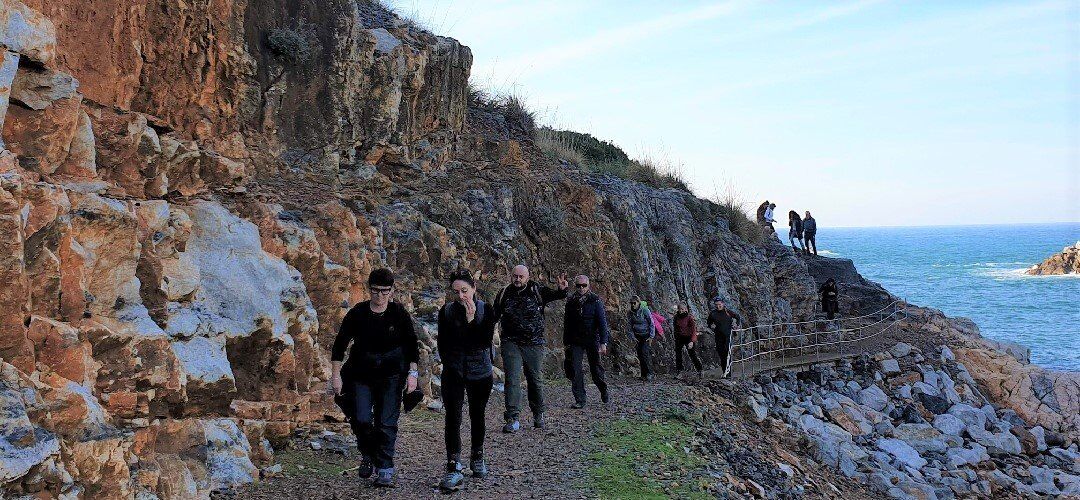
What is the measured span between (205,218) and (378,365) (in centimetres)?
279

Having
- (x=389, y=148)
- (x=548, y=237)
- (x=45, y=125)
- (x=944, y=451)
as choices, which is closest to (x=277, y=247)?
(x=45, y=125)

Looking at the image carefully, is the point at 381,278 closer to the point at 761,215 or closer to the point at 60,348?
the point at 60,348

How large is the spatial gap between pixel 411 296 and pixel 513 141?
6.53 m

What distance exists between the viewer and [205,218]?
8.30 m

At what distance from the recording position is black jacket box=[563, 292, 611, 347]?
458 inches

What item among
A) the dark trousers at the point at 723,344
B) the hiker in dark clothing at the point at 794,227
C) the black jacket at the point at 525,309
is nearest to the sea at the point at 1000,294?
the hiker in dark clothing at the point at 794,227

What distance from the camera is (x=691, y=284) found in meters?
22.6

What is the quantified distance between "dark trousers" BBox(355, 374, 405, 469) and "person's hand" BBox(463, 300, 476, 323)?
69cm

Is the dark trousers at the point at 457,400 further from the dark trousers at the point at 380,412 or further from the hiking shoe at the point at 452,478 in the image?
the dark trousers at the point at 380,412

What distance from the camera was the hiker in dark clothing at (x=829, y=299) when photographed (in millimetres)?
26594

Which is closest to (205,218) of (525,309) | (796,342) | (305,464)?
(305,464)

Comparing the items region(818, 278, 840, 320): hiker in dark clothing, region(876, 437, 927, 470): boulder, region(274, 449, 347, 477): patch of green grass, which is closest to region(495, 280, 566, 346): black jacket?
region(274, 449, 347, 477): patch of green grass

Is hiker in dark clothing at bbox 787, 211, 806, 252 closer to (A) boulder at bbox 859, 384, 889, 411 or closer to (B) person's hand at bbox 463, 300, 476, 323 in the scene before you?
(A) boulder at bbox 859, 384, 889, 411

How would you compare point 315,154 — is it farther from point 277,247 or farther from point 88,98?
point 88,98
